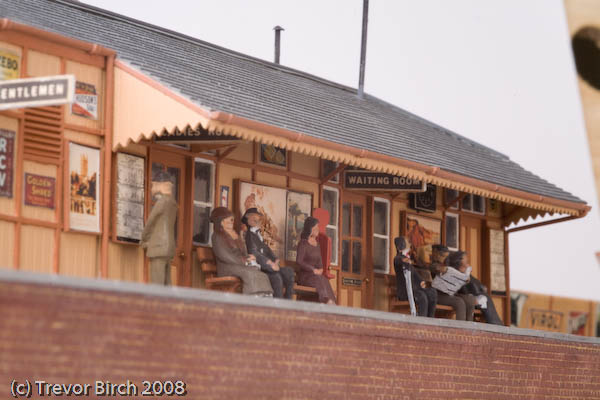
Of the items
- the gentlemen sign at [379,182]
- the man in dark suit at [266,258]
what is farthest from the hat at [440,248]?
the man in dark suit at [266,258]

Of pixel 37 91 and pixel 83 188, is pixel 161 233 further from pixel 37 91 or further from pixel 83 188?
pixel 37 91

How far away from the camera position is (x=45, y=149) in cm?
1504

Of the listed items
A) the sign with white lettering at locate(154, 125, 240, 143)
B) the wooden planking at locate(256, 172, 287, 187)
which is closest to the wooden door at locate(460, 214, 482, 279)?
the wooden planking at locate(256, 172, 287, 187)

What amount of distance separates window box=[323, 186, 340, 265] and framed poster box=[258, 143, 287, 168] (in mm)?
1120

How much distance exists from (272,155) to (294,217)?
1.04 meters

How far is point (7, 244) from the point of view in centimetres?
1445

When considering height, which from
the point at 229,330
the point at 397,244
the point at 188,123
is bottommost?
the point at 229,330

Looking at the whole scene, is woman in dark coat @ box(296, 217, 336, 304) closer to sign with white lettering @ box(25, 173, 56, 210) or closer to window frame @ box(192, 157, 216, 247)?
window frame @ box(192, 157, 216, 247)

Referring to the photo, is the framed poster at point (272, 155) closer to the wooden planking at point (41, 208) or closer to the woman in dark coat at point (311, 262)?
the woman in dark coat at point (311, 262)

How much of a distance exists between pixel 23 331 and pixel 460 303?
9904 millimetres

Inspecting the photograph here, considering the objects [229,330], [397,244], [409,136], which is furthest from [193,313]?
[409,136]

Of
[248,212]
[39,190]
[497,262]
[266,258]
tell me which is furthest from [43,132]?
[497,262]

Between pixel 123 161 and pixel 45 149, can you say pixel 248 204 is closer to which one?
pixel 123 161

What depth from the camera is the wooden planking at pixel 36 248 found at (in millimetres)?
14656
